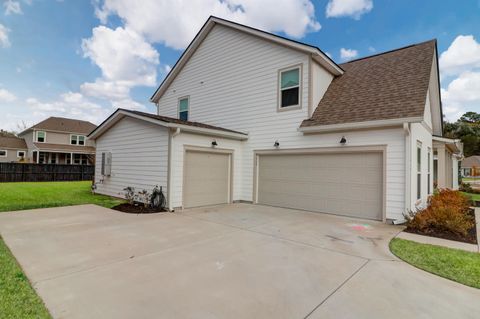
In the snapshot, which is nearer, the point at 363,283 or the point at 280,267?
the point at 363,283

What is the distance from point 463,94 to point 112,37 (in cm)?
4967

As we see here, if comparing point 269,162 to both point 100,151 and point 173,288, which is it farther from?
point 100,151

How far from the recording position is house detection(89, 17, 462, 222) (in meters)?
7.46

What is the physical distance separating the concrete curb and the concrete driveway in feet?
1.05

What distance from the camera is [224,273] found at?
3.64 m

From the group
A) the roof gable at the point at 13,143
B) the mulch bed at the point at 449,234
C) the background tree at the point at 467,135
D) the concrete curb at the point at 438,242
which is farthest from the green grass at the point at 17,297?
the background tree at the point at 467,135

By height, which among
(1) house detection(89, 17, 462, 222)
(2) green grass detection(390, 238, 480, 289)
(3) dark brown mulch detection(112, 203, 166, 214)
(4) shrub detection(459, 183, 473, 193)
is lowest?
(3) dark brown mulch detection(112, 203, 166, 214)

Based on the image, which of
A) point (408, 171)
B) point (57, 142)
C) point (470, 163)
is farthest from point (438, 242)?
point (470, 163)

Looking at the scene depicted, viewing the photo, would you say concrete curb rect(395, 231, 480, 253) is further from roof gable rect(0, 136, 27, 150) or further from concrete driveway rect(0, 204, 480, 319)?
roof gable rect(0, 136, 27, 150)

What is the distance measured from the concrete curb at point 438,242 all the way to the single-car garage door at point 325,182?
59.2 inches

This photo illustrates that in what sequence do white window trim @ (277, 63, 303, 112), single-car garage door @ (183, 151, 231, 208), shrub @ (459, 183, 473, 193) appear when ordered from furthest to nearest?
shrub @ (459, 183, 473, 193) → white window trim @ (277, 63, 303, 112) → single-car garage door @ (183, 151, 231, 208)

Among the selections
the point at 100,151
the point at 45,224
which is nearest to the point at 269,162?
the point at 45,224

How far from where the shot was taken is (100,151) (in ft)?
41.6

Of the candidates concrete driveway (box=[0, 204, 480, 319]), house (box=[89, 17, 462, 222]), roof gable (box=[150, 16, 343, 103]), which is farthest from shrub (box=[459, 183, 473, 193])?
concrete driveway (box=[0, 204, 480, 319])
